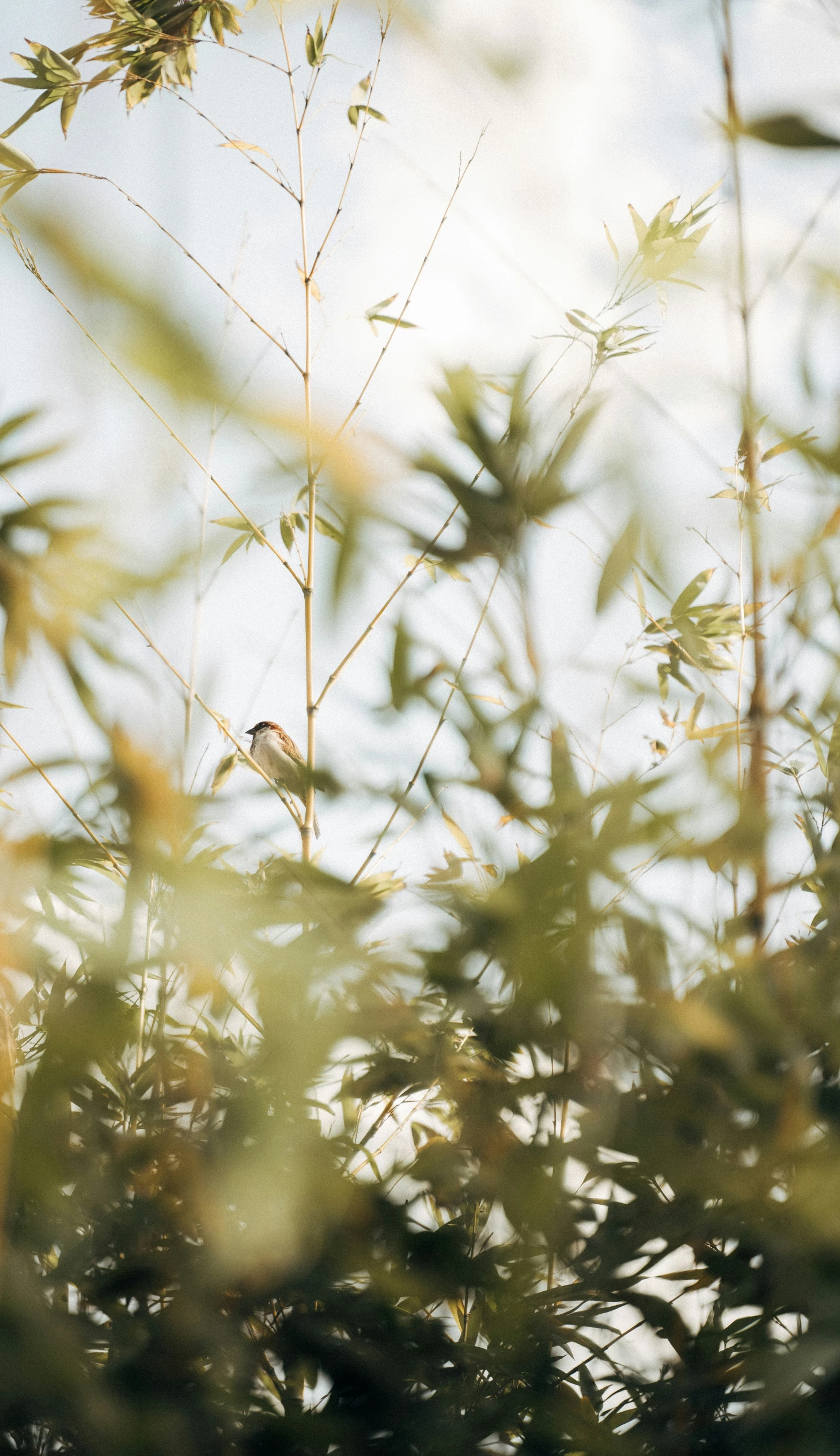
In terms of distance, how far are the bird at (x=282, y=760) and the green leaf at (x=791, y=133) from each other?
45 cm

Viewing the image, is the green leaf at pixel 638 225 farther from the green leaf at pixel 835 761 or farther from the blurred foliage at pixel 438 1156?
the green leaf at pixel 835 761

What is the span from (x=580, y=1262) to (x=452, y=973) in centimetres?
14

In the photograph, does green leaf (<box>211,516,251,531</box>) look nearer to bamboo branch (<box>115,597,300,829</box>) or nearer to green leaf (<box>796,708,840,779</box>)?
bamboo branch (<box>115,597,300,829</box>)

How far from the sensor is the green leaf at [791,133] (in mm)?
535

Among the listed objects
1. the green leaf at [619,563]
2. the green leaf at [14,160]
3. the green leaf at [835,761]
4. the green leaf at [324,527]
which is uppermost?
the green leaf at [14,160]

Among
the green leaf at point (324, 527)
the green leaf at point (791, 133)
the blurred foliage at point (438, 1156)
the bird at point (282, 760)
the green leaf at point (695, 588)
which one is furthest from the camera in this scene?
the green leaf at point (324, 527)

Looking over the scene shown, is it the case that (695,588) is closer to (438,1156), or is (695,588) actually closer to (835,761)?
(835,761)

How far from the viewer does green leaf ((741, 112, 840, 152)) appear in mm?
535

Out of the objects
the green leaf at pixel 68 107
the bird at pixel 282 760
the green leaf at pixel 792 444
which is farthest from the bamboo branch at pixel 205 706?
the green leaf at pixel 68 107

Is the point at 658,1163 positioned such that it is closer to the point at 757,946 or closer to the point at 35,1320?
the point at 757,946

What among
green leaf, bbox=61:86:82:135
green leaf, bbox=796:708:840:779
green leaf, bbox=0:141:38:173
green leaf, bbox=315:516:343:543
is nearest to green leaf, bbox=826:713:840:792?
green leaf, bbox=796:708:840:779

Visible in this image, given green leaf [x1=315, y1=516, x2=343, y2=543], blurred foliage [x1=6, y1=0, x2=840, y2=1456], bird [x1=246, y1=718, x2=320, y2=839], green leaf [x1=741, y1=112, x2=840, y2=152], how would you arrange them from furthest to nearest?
green leaf [x1=315, y1=516, x2=343, y2=543] < bird [x1=246, y1=718, x2=320, y2=839] < green leaf [x1=741, y1=112, x2=840, y2=152] < blurred foliage [x1=6, y1=0, x2=840, y2=1456]

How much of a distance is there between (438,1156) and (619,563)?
355 millimetres

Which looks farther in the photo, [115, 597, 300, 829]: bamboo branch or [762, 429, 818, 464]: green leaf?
[762, 429, 818, 464]: green leaf
